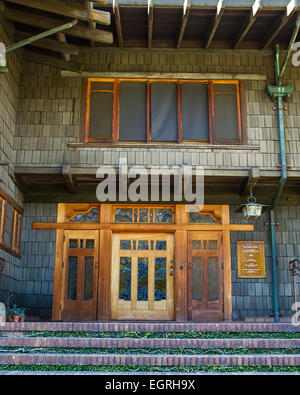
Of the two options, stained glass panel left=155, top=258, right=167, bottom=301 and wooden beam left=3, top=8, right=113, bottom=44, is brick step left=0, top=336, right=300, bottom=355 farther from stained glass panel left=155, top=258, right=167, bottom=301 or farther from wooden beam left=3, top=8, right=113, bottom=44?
wooden beam left=3, top=8, right=113, bottom=44

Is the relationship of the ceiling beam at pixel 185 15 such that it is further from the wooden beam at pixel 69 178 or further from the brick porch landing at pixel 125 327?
the brick porch landing at pixel 125 327

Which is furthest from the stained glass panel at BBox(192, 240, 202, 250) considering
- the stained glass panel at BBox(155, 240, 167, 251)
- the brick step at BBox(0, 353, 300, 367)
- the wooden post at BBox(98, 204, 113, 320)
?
the brick step at BBox(0, 353, 300, 367)

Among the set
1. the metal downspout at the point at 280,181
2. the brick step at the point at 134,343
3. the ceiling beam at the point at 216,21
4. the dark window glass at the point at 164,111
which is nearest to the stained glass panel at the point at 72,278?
the dark window glass at the point at 164,111

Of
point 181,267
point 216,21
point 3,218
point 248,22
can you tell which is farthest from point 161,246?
point 248,22

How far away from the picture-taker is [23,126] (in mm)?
10133

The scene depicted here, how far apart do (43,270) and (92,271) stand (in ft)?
2.99

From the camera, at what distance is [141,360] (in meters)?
5.93

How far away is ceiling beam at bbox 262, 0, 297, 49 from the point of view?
916 cm

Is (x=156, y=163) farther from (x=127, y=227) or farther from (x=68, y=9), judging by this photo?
(x=68, y=9)

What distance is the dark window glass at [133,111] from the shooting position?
10227mm

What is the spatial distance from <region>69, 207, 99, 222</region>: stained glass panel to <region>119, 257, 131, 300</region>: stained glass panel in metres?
0.94
